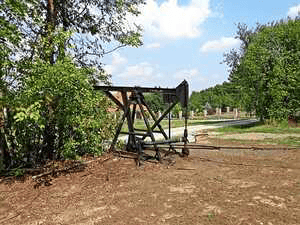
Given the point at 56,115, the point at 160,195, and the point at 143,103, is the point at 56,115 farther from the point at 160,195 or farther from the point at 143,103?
the point at 160,195

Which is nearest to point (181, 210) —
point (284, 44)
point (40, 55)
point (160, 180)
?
point (160, 180)

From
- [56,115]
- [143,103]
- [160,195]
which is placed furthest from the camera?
[143,103]

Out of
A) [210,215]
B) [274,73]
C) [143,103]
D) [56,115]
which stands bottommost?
[210,215]

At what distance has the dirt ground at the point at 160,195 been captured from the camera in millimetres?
4125

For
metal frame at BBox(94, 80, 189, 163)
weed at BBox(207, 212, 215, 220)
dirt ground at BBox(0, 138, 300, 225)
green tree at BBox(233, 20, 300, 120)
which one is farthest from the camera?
green tree at BBox(233, 20, 300, 120)

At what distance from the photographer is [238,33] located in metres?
36.7

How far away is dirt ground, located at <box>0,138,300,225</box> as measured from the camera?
4125mm

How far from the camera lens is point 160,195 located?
5008 mm

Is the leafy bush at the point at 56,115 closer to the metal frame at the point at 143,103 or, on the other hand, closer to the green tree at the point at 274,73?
the metal frame at the point at 143,103

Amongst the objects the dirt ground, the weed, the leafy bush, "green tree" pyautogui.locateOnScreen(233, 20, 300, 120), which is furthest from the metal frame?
"green tree" pyautogui.locateOnScreen(233, 20, 300, 120)

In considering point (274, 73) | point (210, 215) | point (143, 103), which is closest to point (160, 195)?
point (210, 215)

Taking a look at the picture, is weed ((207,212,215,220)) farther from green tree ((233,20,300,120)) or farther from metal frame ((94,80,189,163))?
green tree ((233,20,300,120))

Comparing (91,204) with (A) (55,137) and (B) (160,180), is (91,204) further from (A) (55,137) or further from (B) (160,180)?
(A) (55,137)

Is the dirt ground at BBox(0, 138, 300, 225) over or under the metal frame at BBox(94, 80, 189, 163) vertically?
under
